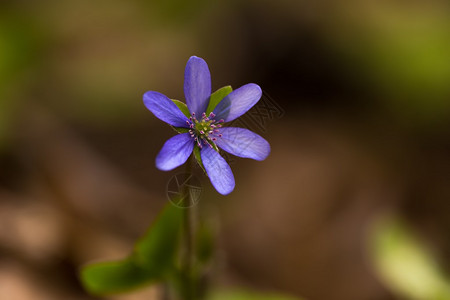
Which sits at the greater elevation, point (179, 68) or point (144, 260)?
point (179, 68)

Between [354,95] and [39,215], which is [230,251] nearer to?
[39,215]

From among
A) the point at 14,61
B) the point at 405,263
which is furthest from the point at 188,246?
the point at 14,61

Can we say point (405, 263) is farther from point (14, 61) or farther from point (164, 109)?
point (14, 61)

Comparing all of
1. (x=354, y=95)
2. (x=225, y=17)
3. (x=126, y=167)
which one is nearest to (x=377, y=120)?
(x=354, y=95)

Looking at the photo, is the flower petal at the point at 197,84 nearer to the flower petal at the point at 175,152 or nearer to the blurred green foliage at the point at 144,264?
the flower petal at the point at 175,152

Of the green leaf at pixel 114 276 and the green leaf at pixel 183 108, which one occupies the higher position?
the green leaf at pixel 183 108

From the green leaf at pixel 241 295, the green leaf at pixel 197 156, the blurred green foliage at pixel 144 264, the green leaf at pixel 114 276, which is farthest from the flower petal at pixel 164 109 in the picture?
the green leaf at pixel 241 295
